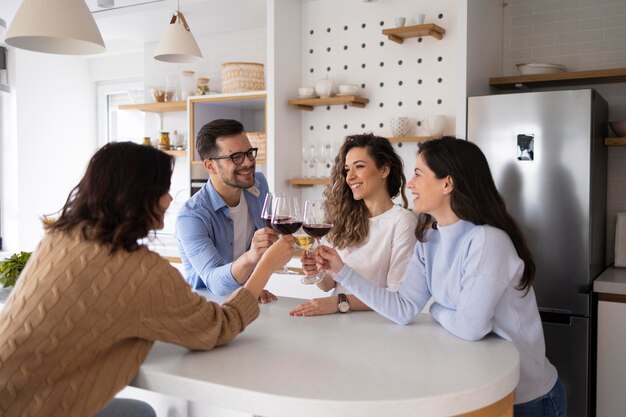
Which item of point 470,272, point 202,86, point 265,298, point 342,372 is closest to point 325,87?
point 202,86

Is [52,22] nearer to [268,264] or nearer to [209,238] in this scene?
[209,238]

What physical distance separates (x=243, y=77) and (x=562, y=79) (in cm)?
223

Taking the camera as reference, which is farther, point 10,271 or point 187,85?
point 187,85

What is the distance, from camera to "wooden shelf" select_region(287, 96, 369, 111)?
4.30 meters

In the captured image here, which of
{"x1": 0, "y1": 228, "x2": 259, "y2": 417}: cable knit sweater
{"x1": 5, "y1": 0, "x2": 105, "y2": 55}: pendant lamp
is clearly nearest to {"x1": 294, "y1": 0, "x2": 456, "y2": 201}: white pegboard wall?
{"x1": 5, "y1": 0, "x2": 105, "y2": 55}: pendant lamp

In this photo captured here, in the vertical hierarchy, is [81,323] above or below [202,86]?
below

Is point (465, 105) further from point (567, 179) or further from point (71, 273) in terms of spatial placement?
point (71, 273)

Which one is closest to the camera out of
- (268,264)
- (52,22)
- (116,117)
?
(268,264)

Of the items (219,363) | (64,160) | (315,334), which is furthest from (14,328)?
(64,160)

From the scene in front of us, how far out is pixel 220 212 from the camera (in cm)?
259

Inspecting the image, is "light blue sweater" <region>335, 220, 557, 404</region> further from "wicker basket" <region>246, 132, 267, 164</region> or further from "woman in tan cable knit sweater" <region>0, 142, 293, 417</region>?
"wicker basket" <region>246, 132, 267, 164</region>

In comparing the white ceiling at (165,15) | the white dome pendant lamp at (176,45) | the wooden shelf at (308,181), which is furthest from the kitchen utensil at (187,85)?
the white dome pendant lamp at (176,45)

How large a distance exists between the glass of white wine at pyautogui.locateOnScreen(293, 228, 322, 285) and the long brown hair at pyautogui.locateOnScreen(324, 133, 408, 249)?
1.74ft

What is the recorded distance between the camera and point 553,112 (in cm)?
334
